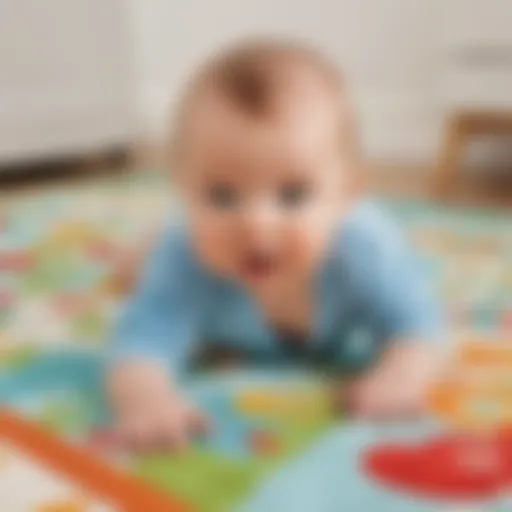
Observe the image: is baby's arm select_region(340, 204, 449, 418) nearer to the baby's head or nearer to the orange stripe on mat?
the baby's head

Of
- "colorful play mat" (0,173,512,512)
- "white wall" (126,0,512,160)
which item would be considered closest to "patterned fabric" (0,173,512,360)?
"colorful play mat" (0,173,512,512)

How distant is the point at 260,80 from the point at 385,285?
0.19 metres

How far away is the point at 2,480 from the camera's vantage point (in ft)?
2.35

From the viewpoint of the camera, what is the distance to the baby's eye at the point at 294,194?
0.80 metres

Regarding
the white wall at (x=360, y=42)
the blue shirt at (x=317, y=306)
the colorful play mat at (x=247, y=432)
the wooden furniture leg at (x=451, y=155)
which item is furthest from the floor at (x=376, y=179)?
the blue shirt at (x=317, y=306)

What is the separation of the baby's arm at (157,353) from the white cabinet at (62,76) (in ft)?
3.22

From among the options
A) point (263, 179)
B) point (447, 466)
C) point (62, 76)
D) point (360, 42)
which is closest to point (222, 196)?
point (263, 179)

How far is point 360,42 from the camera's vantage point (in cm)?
205

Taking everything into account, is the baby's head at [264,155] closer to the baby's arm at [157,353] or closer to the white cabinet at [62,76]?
the baby's arm at [157,353]

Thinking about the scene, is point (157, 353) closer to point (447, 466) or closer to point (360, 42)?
point (447, 466)

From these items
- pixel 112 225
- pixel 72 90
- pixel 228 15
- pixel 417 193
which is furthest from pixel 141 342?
pixel 228 15

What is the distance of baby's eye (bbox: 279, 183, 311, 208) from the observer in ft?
2.63

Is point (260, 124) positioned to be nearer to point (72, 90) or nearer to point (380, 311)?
point (380, 311)

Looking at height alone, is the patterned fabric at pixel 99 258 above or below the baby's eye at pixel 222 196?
above
